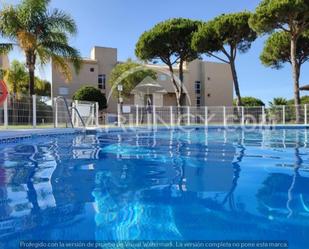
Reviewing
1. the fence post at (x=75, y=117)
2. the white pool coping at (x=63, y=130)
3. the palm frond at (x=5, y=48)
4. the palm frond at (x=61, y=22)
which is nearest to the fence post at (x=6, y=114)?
the white pool coping at (x=63, y=130)

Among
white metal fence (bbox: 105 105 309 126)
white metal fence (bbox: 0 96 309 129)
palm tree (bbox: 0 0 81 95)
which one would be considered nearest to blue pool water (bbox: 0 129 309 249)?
palm tree (bbox: 0 0 81 95)

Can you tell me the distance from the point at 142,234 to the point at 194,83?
3483cm

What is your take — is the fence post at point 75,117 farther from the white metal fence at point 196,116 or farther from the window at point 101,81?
the window at point 101,81

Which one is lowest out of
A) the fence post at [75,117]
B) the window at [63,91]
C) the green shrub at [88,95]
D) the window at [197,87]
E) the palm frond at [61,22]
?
the fence post at [75,117]

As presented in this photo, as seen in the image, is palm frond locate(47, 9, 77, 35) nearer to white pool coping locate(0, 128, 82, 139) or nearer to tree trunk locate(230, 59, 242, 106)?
white pool coping locate(0, 128, 82, 139)

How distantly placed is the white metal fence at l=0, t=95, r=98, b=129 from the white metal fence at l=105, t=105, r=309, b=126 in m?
4.81

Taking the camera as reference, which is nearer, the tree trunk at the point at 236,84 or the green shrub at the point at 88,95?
the tree trunk at the point at 236,84

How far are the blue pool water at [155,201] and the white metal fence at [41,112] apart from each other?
5805 mm

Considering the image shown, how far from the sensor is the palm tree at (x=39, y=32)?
46.8 ft

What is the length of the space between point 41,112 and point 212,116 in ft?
38.5

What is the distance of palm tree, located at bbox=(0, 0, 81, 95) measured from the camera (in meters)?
14.3

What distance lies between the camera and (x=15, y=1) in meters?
15.1

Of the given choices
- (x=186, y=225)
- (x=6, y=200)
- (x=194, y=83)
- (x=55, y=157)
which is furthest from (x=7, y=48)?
(x=194, y=83)

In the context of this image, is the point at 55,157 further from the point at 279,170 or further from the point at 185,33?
the point at 185,33
